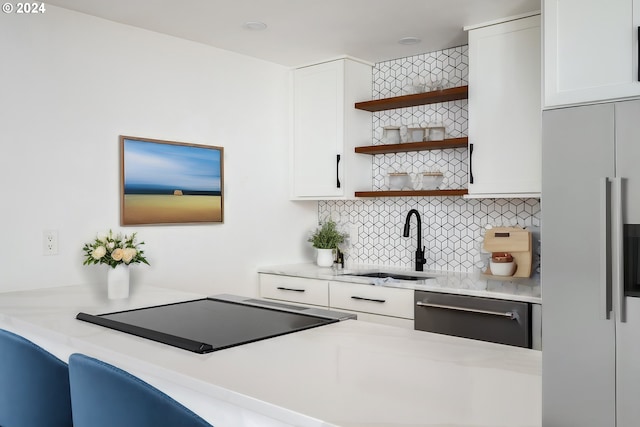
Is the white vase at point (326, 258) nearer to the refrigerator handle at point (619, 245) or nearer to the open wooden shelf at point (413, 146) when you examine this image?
the open wooden shelf at point (413, 146)

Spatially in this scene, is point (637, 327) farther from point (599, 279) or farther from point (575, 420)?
point (575, 420)

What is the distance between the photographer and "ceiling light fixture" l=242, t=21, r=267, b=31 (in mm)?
3170

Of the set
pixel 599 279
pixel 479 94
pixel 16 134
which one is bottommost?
pixel 599 279

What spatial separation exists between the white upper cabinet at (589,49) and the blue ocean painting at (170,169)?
2.08 m

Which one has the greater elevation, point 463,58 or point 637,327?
point 463,58

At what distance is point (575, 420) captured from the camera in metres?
1.32

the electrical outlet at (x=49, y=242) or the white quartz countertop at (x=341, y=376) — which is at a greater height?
the electrical outlet at (x=49, y=242)

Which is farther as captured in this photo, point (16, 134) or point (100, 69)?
point (100, 69)

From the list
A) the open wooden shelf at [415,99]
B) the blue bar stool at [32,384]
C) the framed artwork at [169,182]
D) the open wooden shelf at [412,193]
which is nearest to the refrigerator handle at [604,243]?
the blue bar stool at [32,384]

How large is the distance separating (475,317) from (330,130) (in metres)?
1.69

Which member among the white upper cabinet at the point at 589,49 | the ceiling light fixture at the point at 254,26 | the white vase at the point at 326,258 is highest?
the ceiling light fixture at the point at 254,26

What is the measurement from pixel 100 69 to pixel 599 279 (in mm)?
2687

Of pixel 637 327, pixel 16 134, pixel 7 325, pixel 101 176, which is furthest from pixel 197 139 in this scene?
pixel 637 327

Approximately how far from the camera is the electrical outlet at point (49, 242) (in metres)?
2.81
